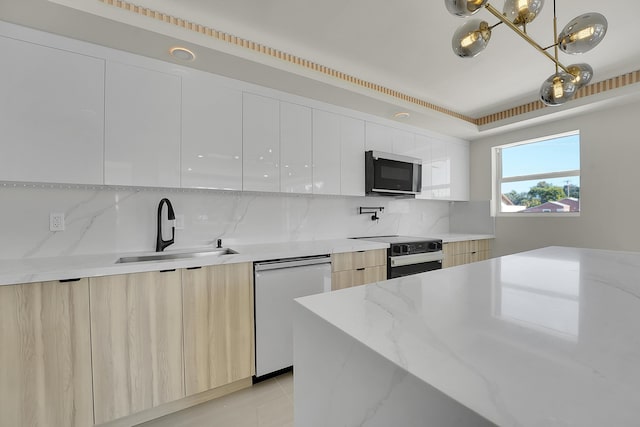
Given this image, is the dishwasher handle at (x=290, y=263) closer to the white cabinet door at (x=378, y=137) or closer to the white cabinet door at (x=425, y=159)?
the white cabinet door at (x=378, y=137)

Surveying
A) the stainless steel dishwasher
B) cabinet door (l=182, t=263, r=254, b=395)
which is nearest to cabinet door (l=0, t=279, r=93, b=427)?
cabinet door (l=182, t=263, r=254, b=395)

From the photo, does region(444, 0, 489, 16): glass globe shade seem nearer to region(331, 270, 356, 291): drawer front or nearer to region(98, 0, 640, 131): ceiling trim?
region(98, 0, 640, 131): ceiling trim

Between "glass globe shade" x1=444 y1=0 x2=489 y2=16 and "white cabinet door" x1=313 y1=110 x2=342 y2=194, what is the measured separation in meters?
1.66

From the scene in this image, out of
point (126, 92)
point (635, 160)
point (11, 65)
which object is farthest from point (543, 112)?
point (11, 65)

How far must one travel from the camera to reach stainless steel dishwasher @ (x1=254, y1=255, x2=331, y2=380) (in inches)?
Answer: 75.2

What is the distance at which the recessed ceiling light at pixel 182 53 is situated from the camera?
70.0 inches

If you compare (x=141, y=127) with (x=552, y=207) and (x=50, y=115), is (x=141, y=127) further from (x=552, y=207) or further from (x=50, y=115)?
(x=552, y=207)

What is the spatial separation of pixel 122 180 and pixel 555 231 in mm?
4429

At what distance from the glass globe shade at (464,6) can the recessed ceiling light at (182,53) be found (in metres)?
1.59

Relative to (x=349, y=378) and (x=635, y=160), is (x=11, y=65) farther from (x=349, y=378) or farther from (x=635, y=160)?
(x=635, y=160)

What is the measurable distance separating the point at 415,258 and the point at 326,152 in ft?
4.71

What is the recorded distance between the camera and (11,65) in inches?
59.8

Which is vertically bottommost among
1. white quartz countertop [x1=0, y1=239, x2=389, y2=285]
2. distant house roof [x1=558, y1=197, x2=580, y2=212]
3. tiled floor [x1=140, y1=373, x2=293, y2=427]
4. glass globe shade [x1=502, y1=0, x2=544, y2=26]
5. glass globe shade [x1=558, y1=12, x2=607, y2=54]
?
tiled floor [x1=140, y1=373, x2=293, y2=427]

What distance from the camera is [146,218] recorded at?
2086 mm
